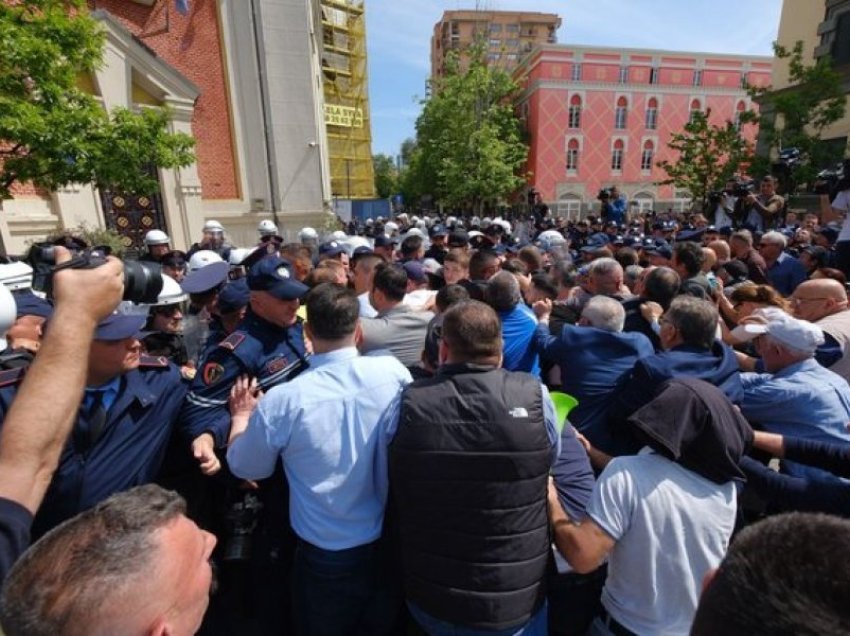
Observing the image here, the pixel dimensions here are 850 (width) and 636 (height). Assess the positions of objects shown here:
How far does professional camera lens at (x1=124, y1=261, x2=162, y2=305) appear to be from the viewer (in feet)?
5.78

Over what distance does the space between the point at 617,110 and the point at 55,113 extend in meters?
43.4

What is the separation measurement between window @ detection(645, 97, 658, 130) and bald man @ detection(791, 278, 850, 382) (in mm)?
44561

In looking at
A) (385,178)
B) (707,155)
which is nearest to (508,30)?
(385,178)

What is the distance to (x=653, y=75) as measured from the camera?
132ft

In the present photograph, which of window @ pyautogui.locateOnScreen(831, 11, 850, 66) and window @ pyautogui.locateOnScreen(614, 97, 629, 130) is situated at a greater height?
window @ pyautogui.locateOnScreen(614, 97, 629, 130)

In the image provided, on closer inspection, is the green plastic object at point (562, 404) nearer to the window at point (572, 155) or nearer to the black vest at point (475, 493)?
the black vest at point (475, 493)

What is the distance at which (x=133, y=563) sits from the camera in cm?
93

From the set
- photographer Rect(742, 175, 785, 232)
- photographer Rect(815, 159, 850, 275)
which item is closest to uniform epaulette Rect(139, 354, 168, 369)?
photographer Rect(815, 159, 850, 275)

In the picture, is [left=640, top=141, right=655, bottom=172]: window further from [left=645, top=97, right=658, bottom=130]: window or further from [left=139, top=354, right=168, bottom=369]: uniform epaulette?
[left=139, top=354, right=168, bottom=369]: uniform epaulette

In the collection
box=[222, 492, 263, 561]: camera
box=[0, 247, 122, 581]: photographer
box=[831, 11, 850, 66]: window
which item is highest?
box=[831, 11, 850, 66]: window

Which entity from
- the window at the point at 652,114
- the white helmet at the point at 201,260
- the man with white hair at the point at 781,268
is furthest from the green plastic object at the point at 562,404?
the window at the point at 652,114

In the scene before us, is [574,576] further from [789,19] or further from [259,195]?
[789,19]

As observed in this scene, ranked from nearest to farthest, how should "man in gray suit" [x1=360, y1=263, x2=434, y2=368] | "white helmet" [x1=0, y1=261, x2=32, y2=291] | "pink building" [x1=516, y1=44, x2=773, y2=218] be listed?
"white helmet" [x1=0, y1=261, x2=32, y2=291]
"man in gray suit" [x1=360, y1=263, x2=434, y2=368]
"pink building" [x1=516, y1=44, x2=773, y2=218]

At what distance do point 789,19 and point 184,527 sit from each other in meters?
26.3
